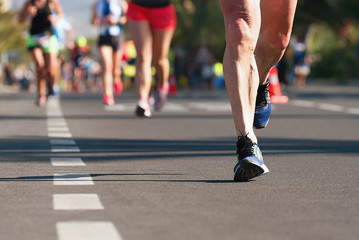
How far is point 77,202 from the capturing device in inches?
191

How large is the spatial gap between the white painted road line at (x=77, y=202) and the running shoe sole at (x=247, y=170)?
3.38 feet

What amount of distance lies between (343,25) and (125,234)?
3759cm

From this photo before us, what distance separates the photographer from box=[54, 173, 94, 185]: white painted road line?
5.65 metres

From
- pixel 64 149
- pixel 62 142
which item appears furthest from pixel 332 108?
pixel 64 149

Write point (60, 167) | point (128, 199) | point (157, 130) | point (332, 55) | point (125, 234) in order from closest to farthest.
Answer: point (125, 234) → point (128, 199) → point (60, 167) → point (157, 130) → point (332, 55)

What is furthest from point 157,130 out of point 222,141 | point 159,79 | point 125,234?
point 125,234

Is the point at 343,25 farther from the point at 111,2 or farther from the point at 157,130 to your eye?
the point at 157,130

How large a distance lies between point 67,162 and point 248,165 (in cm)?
158

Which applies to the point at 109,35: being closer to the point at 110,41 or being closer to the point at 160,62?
the point at 110,41

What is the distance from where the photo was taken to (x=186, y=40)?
44.9 m

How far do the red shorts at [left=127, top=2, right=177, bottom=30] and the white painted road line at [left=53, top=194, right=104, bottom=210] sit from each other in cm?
714

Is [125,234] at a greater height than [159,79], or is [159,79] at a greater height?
[125,234]

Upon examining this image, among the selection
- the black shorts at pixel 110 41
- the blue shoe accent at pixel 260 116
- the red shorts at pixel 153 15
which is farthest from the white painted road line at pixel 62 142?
the black shorts at pixel 110 41

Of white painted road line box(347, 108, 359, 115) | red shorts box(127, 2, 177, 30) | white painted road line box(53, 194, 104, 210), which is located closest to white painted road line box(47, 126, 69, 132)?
red shorts box(127, 2, 177, 30)
